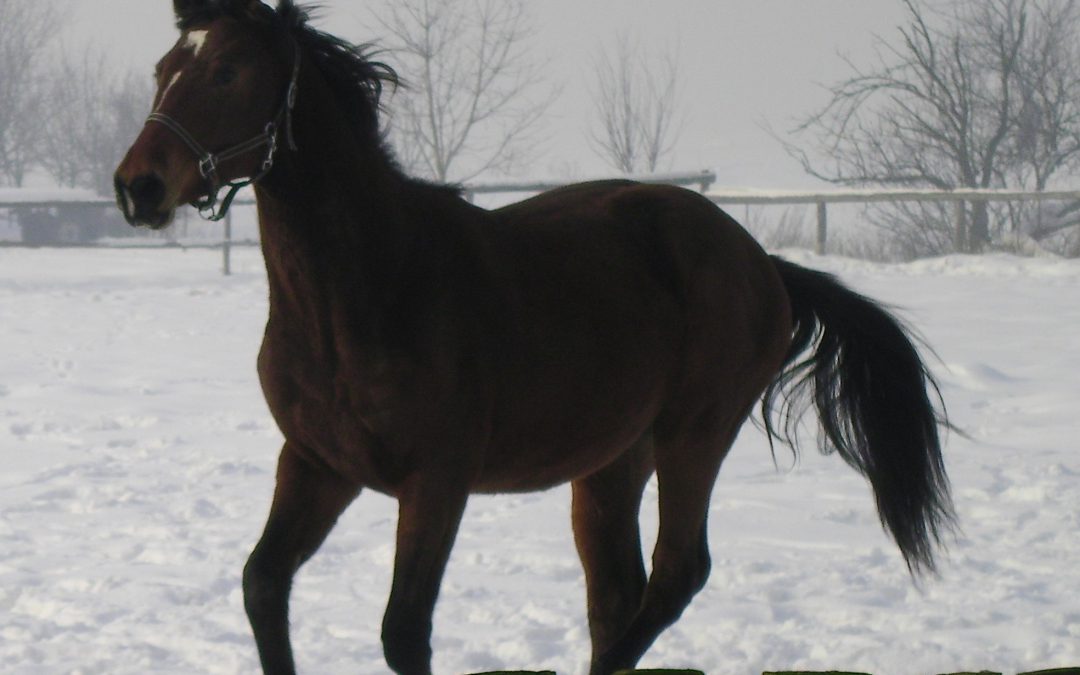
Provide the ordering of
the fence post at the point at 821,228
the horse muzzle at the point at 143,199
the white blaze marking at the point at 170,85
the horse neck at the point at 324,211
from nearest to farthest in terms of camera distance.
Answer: the horse muzzle at the point at 143,199, the white blaze marking at the point at 170,85, the horse neck at the point at 324,211, the fence post at the point at 821,228

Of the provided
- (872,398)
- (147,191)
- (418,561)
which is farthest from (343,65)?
(872,398)

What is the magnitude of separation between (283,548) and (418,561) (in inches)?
12.6

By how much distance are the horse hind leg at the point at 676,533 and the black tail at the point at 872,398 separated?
49 centimetres

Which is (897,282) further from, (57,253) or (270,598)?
(57,253)

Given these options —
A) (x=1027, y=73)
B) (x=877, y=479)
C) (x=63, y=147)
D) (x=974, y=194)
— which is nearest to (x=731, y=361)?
(x=877, y=479)

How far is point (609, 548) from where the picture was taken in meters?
3.26

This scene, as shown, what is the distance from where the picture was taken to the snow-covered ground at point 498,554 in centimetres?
356

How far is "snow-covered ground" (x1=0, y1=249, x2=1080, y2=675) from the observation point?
356 centimetres

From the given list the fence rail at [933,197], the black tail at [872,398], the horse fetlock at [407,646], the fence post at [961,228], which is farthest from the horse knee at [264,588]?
the fence post at [961,228]

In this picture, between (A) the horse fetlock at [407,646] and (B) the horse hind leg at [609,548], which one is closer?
(A) the horse fetlock at [407,646]

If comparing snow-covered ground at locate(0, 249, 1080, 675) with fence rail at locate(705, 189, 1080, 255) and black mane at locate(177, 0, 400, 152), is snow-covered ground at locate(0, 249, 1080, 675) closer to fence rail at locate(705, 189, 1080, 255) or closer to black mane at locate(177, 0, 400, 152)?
black mane at locate(177, 0, 400, 152)

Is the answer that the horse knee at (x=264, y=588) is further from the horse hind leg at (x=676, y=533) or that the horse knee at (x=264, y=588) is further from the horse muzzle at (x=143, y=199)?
the horse hind leg at (x=676, y=533)

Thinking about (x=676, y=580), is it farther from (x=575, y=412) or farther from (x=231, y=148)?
(x=231, y=148)

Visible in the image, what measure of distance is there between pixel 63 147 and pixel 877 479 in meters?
41.0
